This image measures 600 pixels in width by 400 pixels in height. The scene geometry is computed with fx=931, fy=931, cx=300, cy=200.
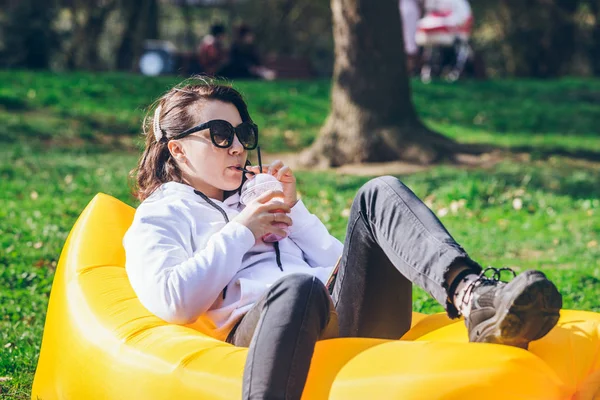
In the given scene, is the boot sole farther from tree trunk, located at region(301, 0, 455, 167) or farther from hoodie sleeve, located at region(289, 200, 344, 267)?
tree trunk, located at region(301, 0, 455, 167)

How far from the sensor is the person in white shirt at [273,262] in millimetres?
2773

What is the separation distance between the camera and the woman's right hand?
3.29 meters

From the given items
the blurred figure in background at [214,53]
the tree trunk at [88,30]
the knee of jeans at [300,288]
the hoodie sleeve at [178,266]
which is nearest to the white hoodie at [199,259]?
the hoodie sleeve at [178,266]

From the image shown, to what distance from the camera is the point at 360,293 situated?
11.0 feet

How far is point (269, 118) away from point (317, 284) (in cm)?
915

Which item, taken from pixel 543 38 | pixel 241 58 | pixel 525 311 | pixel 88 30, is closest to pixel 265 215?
pixel 525 311

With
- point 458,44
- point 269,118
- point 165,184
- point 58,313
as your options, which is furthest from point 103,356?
point 458,44

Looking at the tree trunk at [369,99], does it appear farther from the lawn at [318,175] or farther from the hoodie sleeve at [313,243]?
the hoodie sleeve at [313,243]

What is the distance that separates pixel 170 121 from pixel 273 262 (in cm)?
71

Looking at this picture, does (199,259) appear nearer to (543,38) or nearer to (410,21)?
(410,21)

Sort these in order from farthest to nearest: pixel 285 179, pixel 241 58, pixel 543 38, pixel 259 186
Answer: pixel 543 38
pixel 241 58
pixel 285 179
pixel 259 186

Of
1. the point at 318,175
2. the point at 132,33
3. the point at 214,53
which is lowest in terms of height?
the point at 318,175

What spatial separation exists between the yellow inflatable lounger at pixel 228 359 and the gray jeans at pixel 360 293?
0.11m

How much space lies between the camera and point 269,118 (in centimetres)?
1195
